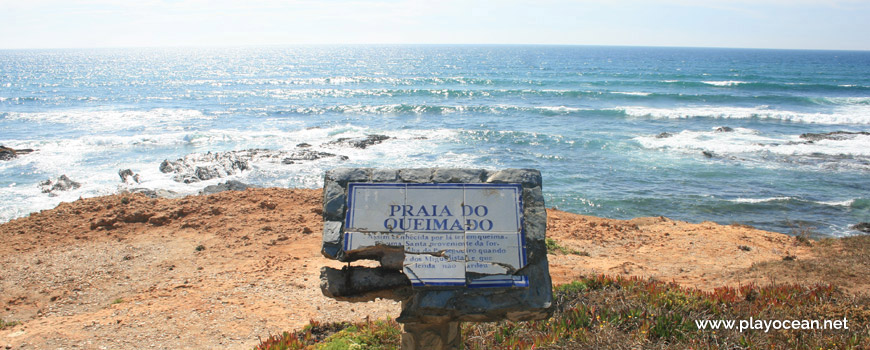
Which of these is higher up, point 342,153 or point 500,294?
point 500,294

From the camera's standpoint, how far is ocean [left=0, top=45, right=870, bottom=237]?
1742cm

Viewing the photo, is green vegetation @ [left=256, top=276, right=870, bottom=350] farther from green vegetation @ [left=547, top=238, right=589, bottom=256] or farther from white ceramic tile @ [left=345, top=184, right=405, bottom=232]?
green vegetation @ [left=547, top=238, right=589, bottom=256]

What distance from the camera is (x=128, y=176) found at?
19344 mm

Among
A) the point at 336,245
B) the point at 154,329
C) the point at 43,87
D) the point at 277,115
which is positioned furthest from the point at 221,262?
the point at 43,87

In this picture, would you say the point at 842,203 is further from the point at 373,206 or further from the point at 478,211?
the point at 373,206

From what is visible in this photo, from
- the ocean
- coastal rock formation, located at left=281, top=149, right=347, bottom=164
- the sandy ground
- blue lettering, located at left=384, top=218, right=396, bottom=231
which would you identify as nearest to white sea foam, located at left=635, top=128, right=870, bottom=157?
the ocean

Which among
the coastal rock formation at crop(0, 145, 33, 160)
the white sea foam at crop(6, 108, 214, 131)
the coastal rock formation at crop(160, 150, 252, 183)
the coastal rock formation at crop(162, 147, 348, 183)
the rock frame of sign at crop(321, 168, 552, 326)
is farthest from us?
the white sea foam at crop(6, 108, 214, 131)

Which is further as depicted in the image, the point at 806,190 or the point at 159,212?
the point at 806,190

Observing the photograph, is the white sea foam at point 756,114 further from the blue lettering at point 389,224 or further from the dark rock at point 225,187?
the blue lettering at point 389,224

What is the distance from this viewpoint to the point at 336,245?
13.3 ft

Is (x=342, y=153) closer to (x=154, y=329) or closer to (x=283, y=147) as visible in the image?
Answer: (x=283, y=147)

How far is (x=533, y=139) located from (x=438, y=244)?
2359cm

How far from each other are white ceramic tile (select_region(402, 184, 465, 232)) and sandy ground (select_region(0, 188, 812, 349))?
369 centimetres

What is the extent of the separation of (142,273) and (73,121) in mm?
28863
